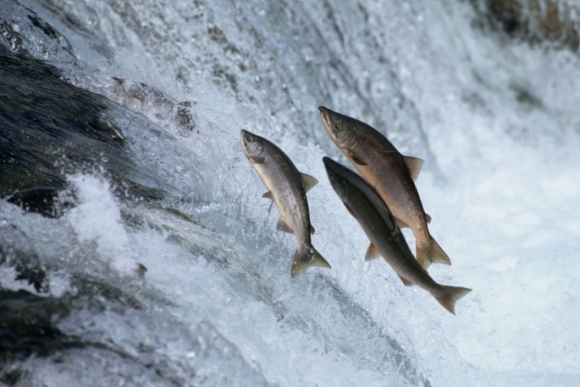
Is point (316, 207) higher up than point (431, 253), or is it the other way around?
point (431, 253)

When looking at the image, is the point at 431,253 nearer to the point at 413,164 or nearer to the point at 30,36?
the point at 413,164

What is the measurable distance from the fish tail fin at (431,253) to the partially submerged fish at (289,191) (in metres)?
0.21

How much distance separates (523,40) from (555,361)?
1.98m

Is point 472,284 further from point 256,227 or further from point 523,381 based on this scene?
point 256,227

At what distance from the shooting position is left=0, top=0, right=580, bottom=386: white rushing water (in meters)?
1.81

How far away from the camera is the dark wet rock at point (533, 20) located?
4.12 meters

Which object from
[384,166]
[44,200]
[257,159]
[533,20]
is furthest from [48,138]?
[533,20]

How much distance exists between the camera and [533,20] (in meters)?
4.16

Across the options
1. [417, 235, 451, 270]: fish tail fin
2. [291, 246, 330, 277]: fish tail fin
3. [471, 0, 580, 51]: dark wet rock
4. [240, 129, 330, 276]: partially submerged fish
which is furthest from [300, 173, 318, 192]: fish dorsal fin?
[471, 0, 580, 51]: dark wet rock

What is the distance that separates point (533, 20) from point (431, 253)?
112 inches

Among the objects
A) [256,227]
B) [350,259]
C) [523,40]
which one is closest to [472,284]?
[350,259]

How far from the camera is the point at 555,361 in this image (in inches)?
114

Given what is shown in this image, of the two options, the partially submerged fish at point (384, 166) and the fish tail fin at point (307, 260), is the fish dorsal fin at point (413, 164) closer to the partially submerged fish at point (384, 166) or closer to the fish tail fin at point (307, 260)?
the partially submerged fish at point (384, 166)

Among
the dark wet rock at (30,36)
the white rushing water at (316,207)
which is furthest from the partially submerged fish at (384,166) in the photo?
the dark wet rock at (30,36)
